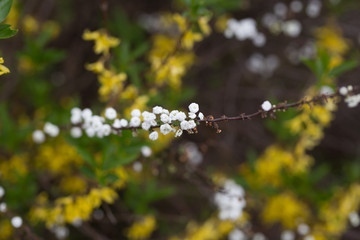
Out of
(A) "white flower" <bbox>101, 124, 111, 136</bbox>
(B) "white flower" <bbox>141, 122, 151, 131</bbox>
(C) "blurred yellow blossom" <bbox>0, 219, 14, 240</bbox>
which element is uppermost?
(A) "white flower" <bbox>101, 124, 111, 136</bbox>

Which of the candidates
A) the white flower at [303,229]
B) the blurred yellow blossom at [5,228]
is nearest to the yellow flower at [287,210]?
the white flower at [303,229]

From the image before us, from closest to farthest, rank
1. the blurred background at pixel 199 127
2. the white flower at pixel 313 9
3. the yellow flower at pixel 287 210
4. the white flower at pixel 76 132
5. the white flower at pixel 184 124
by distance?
1. the white flower at pixel 184 124
2. the white flower at pixel 76 132
3. the blurred background at pixel 199 127
4. the yellow flower at pixel 287 210
5. the white flower at pixel 313 9

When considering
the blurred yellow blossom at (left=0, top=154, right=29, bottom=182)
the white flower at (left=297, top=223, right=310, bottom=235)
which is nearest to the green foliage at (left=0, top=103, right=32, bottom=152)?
the blurred yellow blossom at (left=0, top=154, right=29, bottom=182)

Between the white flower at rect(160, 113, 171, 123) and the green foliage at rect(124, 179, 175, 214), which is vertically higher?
the green foliage at rect(124, 179, 175, 214)

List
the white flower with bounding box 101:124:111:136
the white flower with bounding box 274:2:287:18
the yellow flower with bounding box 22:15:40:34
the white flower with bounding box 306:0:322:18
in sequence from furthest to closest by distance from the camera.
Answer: the white flower with bounding box 274:2:287:18
the white flower with bounding box 306:0:322:18
the yellow flower with bounding box 22:15:40:34
the white flower with bounding box 101:124:111:136

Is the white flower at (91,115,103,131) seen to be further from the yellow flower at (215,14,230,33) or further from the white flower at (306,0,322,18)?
the white flower at (306,0,322,18)

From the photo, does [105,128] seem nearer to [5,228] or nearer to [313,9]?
[5,228]

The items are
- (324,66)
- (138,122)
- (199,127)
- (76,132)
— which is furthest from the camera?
(199,127)

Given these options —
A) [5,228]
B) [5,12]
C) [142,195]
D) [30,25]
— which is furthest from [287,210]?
[30,25]

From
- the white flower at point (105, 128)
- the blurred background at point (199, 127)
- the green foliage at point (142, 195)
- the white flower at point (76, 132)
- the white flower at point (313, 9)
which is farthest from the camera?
the white flower at point (313, 9)

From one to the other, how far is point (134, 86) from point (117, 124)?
0.69 m

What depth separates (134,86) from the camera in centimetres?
214

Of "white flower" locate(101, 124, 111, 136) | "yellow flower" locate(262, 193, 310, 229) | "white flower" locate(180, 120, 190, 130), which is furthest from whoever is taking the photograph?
"yellow flower" locate(262, 193, 310, 229)

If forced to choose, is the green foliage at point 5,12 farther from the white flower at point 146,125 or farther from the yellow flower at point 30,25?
the yellow flower at point 30,25
